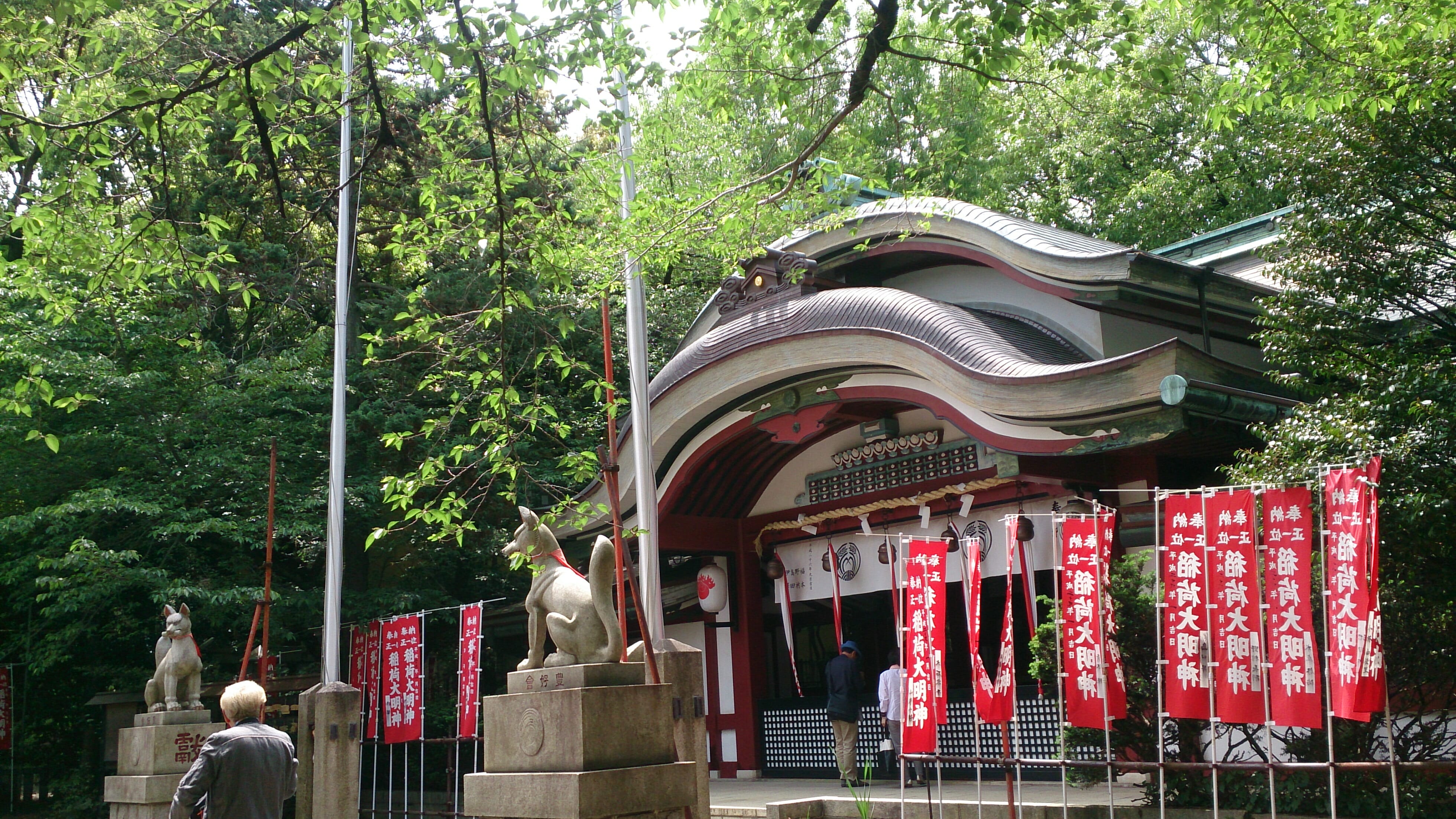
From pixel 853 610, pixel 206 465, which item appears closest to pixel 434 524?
pixel 206 465

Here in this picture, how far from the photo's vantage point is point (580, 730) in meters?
6.95

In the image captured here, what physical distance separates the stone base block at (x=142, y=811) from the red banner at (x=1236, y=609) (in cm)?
1113

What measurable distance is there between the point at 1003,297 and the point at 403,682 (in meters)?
9.65

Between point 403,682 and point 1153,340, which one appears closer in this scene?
point 1153,340

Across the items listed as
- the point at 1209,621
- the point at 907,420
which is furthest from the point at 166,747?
the point at 1209,621

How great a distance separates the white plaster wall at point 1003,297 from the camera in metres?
12.6

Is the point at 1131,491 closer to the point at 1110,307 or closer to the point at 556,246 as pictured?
the point at 1110,307

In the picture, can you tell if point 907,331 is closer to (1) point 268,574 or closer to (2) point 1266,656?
(2) point 1266,656

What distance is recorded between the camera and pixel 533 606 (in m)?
7.92

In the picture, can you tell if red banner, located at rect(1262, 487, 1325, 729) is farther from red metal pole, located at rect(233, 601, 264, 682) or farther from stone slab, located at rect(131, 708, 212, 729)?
stone slab, located at rect(131, 708, 212, 729)

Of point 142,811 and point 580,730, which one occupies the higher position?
point 580,730

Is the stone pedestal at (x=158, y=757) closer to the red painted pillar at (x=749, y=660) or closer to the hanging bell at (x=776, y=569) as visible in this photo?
the red painted pillar at (x=749, y=660)

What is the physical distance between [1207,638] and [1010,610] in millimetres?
1879

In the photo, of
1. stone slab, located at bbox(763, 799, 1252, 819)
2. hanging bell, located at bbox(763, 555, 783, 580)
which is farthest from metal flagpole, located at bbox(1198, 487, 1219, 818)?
hanging bell, located at bbox(763, 555, 783, 580)
